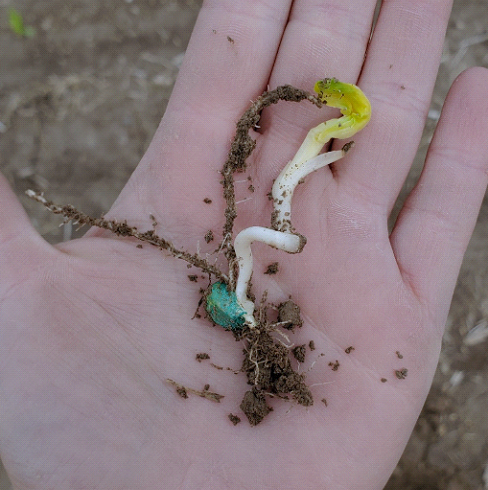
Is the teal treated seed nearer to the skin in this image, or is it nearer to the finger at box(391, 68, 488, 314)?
the skin

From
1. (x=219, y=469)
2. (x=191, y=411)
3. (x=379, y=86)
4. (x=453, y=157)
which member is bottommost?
(x=219, y=469)

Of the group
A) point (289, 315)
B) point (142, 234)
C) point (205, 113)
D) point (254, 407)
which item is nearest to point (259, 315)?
point (289, 315)

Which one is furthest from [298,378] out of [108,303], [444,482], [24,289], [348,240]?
[444,482]

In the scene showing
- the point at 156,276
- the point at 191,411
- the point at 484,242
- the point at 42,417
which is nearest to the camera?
the point at 42,417

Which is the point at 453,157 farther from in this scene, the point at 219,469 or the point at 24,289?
the point at 24,289

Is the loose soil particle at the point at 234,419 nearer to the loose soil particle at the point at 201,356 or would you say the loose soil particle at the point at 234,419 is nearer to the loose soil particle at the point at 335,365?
the loose soil particle at the point at 201,356

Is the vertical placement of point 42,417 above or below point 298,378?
below
